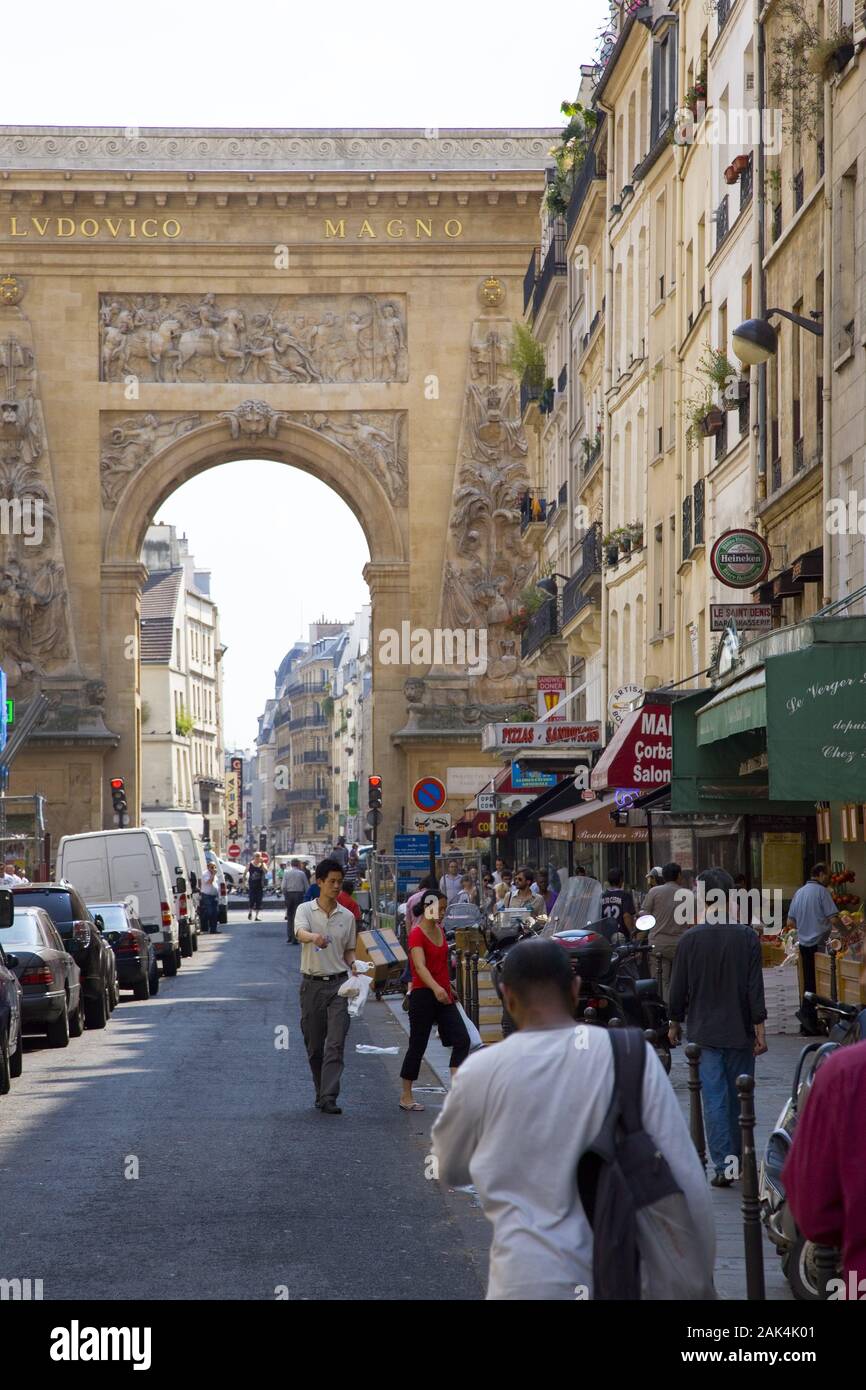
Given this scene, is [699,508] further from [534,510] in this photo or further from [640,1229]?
[640,1229]

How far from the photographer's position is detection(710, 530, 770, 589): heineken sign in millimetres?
19906

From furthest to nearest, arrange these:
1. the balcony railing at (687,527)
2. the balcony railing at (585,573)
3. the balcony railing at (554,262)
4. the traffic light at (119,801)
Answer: the traffic light at (119,801)
the balcony railing at (554,262)
the balcony railing at (585,573)
the balcony railing at (687,527)

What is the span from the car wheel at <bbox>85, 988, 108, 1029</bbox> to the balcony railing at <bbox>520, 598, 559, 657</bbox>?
774 inches

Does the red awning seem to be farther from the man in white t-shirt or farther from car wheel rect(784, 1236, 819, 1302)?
the man in white t-shirt

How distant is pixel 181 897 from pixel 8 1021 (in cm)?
2111

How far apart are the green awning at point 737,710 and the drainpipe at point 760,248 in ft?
19.9

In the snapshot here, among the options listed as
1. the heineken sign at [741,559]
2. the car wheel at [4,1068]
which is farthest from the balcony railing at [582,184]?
the car wheel at [4,1068]

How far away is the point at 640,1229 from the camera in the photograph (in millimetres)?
4613

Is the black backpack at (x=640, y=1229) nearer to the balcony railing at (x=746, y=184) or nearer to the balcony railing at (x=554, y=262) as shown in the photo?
the balcony railing at (x=746, y=184)

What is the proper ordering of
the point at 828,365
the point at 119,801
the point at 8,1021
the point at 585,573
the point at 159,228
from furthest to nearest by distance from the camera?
1. the point at 159,228
2. the point at 119,801
3. the point at 585,573
4. the point at 828,365
5. the point at 8,1021

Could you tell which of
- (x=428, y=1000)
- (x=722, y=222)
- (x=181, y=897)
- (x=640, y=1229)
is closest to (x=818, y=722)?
(x=428, y=1000)

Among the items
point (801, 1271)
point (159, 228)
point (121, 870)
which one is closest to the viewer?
point (801, 1271)

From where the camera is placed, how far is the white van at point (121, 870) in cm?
3216
